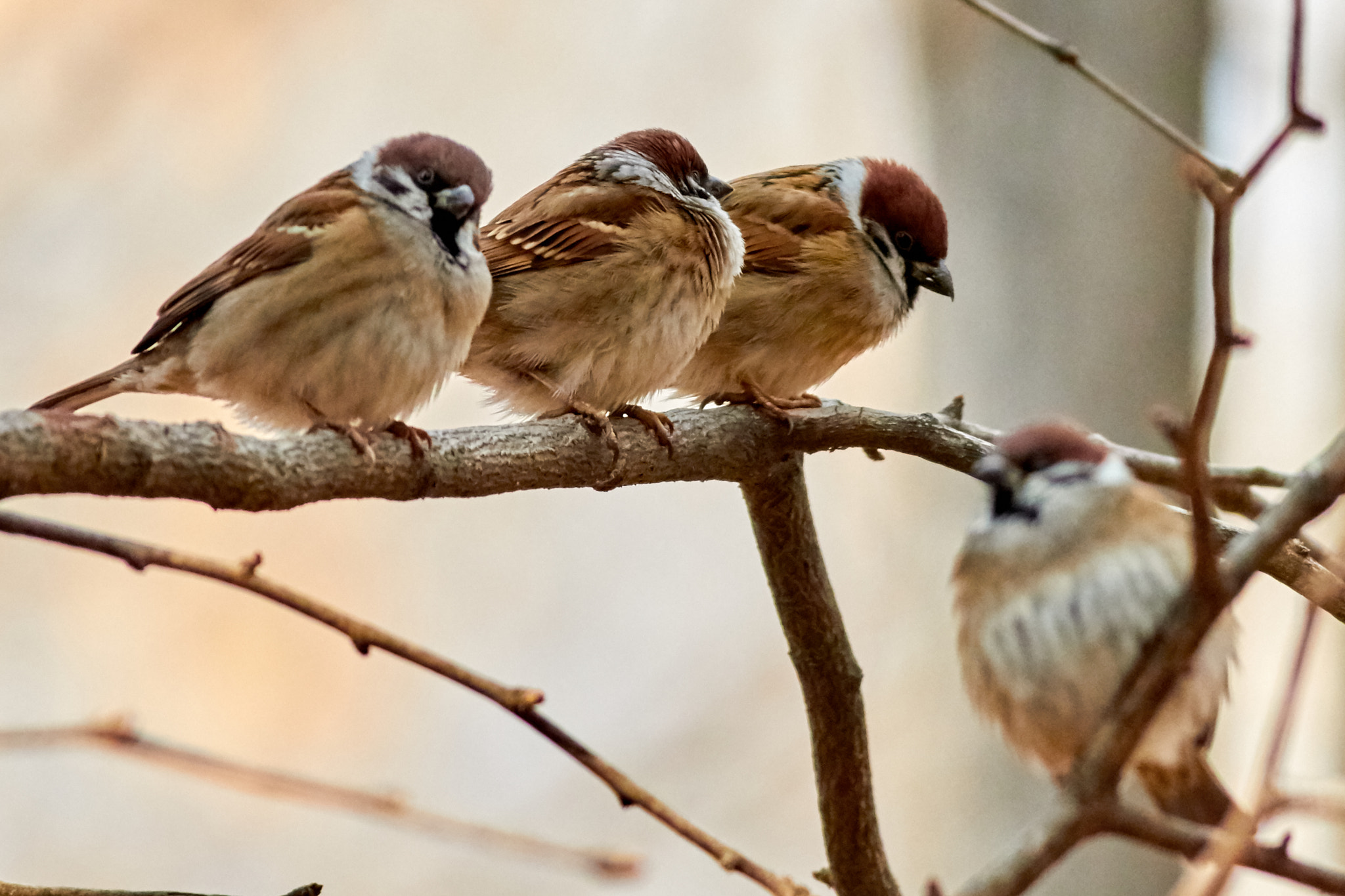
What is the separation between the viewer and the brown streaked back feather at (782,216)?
315 centimetres

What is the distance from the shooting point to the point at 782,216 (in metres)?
3.27

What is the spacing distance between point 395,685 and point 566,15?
11.6 feet

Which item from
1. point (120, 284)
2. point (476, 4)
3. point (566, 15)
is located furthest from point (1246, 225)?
point (120, 284)

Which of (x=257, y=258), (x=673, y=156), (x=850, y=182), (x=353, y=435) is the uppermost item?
(x=850, y=182)

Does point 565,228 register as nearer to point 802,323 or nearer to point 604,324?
point 604,324

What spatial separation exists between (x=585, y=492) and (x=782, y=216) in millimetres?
3462

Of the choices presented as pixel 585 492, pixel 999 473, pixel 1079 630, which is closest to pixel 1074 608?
pixel 1079 630

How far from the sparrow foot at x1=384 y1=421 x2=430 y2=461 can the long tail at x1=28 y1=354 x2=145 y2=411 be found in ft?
1.76

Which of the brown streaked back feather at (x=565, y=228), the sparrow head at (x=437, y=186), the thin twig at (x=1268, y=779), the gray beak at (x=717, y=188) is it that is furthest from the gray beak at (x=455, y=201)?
the thin twig at (x=1268, y=779)

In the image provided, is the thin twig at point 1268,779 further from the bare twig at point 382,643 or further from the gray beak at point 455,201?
the gray beak at point 455,201

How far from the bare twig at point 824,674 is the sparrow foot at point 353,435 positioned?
916mm

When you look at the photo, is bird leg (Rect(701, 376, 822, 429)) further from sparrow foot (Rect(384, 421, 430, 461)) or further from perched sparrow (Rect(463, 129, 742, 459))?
sparrow foot (Rect(384, 421, 430, 461))

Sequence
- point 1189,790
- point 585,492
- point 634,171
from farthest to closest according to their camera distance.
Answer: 1. point 585,492
2. point 634,171
3. point 1189,790

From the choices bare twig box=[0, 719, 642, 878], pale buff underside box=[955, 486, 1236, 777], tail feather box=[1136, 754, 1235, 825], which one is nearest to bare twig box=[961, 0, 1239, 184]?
pale buff underside box=[955, 486, 1236, 777]
